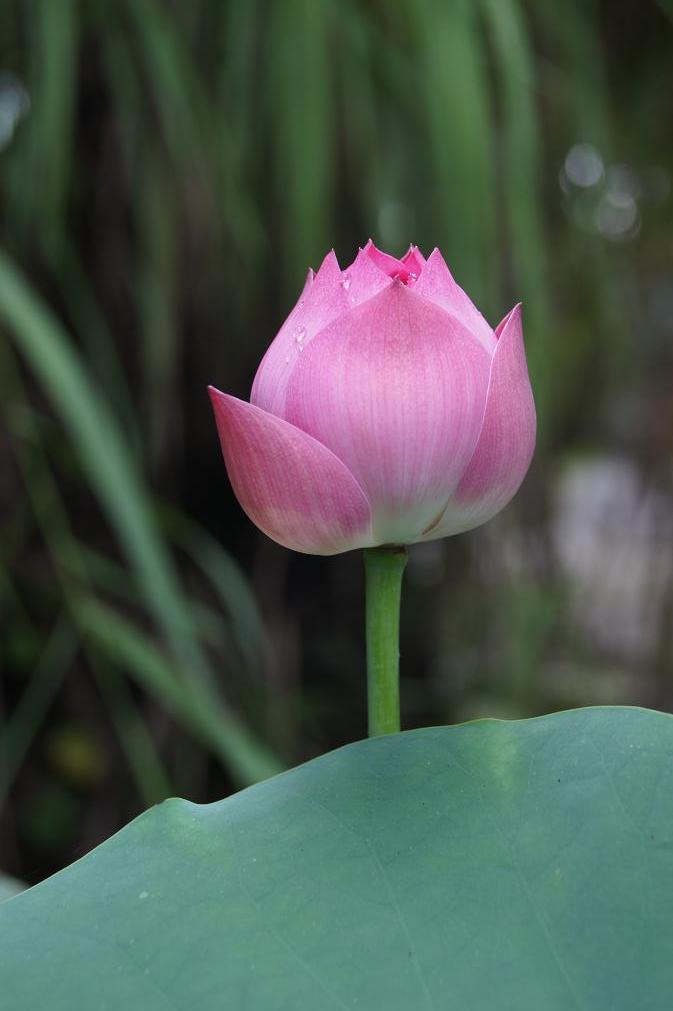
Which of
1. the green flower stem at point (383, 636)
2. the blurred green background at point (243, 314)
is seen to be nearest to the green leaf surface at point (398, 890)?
the green flower stem at point (383, 636)

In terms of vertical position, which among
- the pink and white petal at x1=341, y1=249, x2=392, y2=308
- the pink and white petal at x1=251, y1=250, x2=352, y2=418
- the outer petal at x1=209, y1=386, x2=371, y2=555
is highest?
the pink and white petal at x1=341, y1=249, x2=392, y2=308

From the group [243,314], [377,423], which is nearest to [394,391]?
[377,423]

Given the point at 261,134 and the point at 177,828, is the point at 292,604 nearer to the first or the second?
the point at 261,134

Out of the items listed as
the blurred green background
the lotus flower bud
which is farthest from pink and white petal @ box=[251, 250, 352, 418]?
the blurred green background

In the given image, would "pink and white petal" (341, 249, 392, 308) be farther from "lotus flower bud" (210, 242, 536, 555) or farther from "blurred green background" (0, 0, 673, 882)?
"blurred green background" (0, 0, 673, 882)

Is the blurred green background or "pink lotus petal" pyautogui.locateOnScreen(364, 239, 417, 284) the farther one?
the blurred green background

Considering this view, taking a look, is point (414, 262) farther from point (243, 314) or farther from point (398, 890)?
point (243, 314)

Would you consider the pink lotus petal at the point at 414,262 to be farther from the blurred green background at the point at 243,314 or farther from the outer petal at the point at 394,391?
the blurred green background at the point at 243,314
